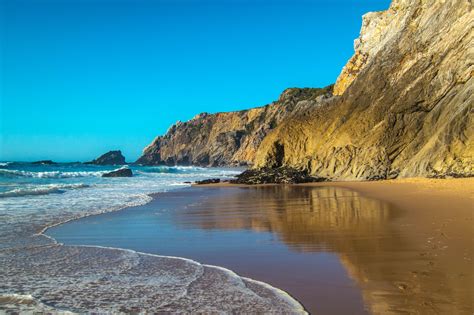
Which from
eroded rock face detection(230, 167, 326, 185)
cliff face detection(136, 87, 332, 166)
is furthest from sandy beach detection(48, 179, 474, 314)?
cliff face detection(136, 87, 332, 166)

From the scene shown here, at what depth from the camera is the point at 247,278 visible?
6777 millimetres

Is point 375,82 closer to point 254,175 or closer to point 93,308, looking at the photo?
point 254,175

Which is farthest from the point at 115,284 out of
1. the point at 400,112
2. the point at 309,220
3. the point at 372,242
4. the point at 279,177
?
the point at 279,177

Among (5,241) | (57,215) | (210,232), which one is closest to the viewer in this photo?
(5,241)

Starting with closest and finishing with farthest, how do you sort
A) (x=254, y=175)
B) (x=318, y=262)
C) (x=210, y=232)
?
(x=318, y=262), (x=210, y=232), (x=254, y=175)

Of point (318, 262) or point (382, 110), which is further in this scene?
point (382, 110)

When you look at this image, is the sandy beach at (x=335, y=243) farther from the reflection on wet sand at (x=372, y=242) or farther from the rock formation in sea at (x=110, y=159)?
the rock formation in sea at (x=110, y=159)

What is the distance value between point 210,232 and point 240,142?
11582 centimetres

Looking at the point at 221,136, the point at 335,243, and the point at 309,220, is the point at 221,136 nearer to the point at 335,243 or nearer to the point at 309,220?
the point at 309,220

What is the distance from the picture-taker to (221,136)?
5256 inches

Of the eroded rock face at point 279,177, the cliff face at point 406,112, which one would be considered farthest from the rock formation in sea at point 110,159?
the eroded rock face at point 279,177

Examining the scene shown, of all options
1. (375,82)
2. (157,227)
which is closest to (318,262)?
(157,227)

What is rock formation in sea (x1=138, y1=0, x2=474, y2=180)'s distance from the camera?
24.8 metres

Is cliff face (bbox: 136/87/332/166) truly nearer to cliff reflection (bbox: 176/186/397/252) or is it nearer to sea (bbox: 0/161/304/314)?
cliff reflection (bbox: 176/186/397/252)
